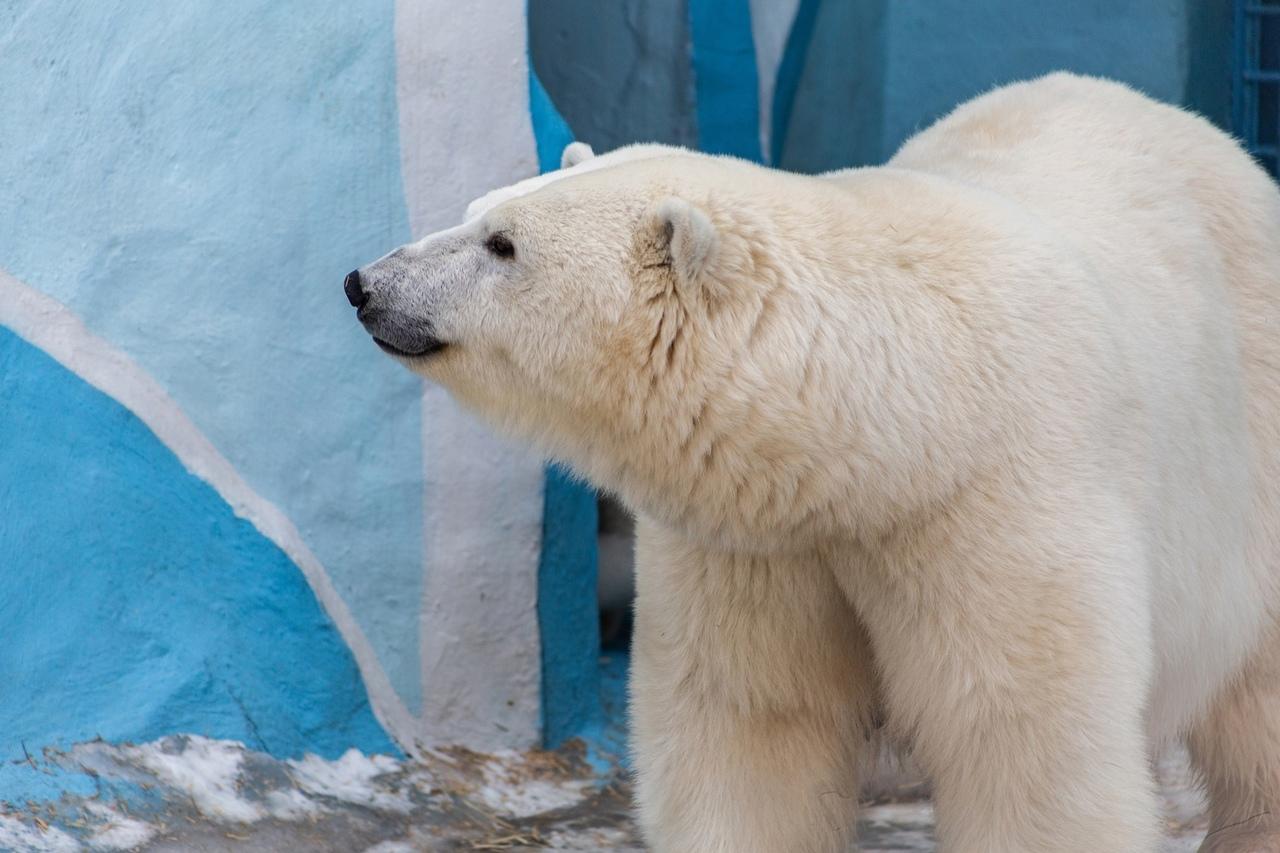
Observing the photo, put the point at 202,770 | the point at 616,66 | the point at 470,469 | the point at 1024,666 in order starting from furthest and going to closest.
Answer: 1. the point at 616,66
2. the point at 470,469
3. the point at 202,770
4. the point at 1024,666

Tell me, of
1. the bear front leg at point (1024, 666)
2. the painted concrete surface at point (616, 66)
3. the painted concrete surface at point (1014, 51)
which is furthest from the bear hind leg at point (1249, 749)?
the painted concrete surface at point (616, 66)

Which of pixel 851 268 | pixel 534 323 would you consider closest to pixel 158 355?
pixel 534 323

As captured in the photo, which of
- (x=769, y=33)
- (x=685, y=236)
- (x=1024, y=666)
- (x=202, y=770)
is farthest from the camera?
(x=769, y=33)

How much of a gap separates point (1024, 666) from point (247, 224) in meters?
1.95

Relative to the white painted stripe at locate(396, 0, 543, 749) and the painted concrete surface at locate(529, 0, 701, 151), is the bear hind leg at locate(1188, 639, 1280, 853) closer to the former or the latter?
the white painted stripe at locate(396, 0, 543, 749)

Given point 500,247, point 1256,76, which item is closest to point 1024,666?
point 500,247

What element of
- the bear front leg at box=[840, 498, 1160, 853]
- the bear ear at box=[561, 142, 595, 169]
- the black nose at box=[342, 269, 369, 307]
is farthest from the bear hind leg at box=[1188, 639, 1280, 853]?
the black nose at box=[342, 269, 369, 307]

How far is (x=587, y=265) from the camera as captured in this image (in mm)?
2312

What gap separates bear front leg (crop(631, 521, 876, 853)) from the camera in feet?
8.47

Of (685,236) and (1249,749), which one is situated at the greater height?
(685,236)

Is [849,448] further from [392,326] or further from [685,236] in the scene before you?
[392,326]

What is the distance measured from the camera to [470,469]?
3816mm

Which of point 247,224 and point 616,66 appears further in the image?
point 616,66

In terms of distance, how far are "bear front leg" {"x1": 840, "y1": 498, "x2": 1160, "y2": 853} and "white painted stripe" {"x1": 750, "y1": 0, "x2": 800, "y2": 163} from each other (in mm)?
2867
